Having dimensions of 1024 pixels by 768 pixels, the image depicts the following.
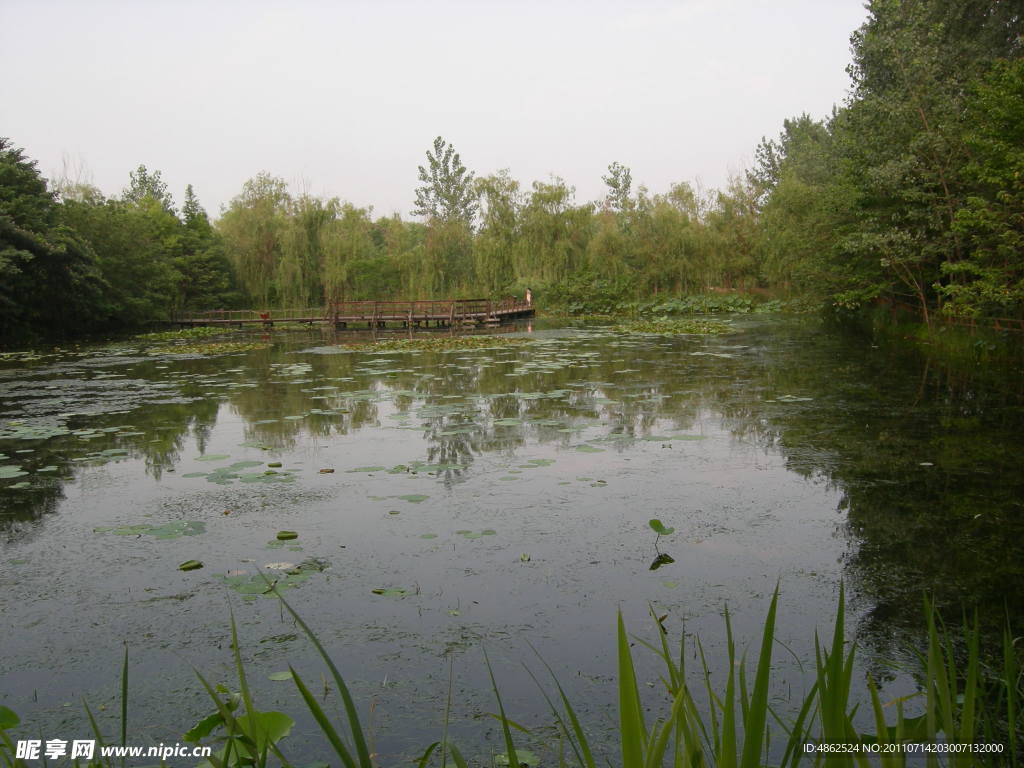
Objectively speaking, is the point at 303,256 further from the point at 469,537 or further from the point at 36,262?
the point at 469,537

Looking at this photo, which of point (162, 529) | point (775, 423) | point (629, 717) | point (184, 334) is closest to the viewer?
point (629, 717)

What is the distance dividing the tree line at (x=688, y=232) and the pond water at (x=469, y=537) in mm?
5572

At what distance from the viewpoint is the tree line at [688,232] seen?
1465 cm

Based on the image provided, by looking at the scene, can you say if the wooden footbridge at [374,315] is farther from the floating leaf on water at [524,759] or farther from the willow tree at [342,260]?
the floating leaf on water at [524,759]

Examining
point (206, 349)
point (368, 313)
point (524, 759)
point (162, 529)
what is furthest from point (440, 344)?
point (524, 759)

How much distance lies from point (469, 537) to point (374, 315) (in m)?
30.0

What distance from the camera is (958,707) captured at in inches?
109

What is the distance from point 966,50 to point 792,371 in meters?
10.4

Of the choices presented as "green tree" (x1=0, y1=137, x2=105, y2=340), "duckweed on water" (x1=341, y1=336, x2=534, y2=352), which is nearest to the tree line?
"green tree" (x1=0, y1=137, x2=105, y2=340)

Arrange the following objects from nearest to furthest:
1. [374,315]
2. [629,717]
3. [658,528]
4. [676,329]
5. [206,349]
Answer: [629,717] → [658,528] → [206,349] → [676,329] → [374,315]

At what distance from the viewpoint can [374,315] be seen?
34.0m

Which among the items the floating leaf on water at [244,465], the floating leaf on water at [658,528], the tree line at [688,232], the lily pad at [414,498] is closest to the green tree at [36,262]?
the tree line at [688,232]

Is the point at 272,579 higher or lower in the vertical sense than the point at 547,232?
lower

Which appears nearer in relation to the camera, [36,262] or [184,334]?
[36,262]
